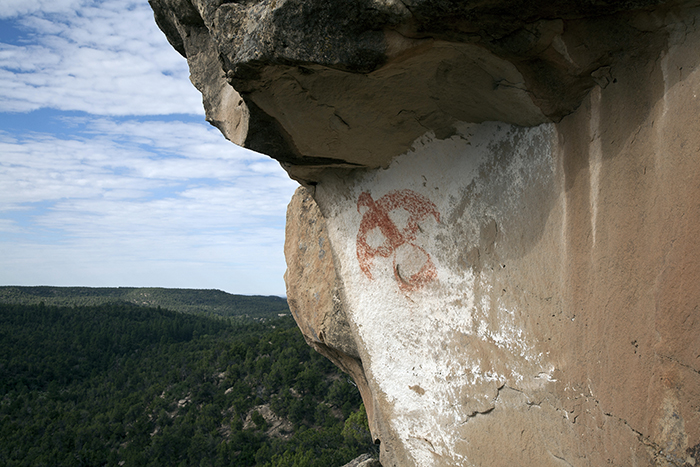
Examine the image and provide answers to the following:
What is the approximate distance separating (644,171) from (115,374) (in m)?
34.1

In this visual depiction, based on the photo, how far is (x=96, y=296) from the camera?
59750 millimetres

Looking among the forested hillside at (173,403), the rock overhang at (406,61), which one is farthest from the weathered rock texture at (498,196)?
the forested hillside at (173,403)

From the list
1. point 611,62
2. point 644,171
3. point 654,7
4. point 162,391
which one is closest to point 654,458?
point 644,171

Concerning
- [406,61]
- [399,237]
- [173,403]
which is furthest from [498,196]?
[173,403]

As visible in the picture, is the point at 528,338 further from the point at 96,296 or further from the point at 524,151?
the point at 96,296

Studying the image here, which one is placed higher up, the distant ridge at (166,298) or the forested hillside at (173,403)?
the distant ridge at (166,298)

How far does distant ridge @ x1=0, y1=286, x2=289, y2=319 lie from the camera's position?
53.2m

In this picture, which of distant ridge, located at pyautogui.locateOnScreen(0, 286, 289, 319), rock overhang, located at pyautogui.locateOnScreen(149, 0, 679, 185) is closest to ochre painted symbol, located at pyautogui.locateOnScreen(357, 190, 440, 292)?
rock overhang, located at pyautogui.locateOnScreen(149, 0, 679, 185)

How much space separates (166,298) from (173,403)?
150ft

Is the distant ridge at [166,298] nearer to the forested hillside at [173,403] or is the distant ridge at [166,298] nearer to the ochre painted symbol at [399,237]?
the forested hillside at [173,403]

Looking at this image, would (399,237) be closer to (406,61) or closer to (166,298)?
(406,61)

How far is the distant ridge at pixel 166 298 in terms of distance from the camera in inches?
2095

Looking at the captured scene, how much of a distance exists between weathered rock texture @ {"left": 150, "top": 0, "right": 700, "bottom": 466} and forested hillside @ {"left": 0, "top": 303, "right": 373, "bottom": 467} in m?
14.2

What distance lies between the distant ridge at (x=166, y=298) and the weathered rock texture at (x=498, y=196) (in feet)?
172
